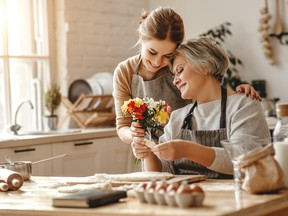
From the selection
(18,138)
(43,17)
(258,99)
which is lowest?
(18,138)

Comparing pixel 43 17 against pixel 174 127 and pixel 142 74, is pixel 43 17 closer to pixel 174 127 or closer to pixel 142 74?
pixel 142 74

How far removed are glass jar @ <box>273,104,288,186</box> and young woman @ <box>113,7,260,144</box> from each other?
2.61 feet

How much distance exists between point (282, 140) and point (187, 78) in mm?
617

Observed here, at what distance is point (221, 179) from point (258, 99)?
433 millimetres

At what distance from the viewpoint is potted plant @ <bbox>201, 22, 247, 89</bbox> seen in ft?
21.2

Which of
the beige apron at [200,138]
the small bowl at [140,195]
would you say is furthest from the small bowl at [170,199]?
the beige apron at [200,138]

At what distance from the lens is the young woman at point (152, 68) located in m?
3.41

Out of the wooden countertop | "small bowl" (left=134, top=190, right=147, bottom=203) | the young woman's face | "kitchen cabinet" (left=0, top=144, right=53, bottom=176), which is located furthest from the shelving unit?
"small bowl" (left=134, top=190, right=147, bottom=203)

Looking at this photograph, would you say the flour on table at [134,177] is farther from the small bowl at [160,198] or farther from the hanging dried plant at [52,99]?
the hanging dried plant at [52,99]

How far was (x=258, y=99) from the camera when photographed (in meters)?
3.16

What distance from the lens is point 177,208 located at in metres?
2.28

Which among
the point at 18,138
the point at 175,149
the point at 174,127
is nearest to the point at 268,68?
the point at 18,138

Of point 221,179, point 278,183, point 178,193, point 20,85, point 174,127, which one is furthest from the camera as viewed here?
point 20,85

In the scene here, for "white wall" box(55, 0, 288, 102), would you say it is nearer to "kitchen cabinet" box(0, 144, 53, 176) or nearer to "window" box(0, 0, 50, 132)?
"window" box(0, 0, 50, 132)
